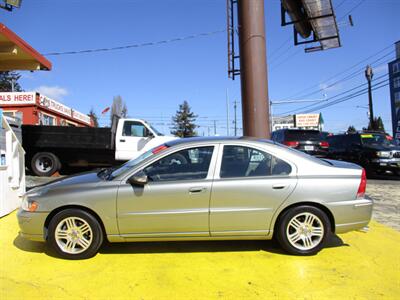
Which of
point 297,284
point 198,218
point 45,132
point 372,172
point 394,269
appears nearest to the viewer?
point 297,284

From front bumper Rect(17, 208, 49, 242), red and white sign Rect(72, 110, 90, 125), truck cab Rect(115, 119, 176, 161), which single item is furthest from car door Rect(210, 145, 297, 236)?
red and white sign Rect(72, 110, 90, 125)

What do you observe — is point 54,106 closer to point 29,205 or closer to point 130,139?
point 130,139

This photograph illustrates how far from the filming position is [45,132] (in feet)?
38.1

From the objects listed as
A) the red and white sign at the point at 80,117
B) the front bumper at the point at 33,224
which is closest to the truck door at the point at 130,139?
the front bumper at the point at 33,224

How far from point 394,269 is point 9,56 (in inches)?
357

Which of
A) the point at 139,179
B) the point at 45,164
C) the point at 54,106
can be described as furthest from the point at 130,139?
the point at 54,106

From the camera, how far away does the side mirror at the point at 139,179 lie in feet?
13.4

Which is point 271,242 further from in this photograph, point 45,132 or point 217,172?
point 45,132

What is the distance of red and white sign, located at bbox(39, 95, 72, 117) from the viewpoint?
17.5 meters

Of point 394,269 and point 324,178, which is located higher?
point 324,178

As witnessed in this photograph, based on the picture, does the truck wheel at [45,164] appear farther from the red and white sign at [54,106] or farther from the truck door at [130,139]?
the red and white sign at [54,106]

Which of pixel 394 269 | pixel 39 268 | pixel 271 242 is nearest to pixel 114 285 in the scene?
pixel 39 268

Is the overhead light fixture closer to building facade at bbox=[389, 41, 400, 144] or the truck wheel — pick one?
the truck wheel

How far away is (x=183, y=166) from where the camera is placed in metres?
4.40
